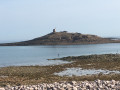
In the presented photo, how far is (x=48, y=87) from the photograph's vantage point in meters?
14.2

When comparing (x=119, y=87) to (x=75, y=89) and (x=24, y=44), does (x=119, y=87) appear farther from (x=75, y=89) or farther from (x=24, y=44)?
(x=24, y=44)

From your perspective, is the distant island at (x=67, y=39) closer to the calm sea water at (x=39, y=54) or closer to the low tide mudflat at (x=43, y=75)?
the calm sea water at (x=39, y=54)

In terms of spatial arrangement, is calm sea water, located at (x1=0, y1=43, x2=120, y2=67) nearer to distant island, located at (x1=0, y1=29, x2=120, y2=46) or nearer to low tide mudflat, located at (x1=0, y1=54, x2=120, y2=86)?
low tide mudflat, located at (x1=0, y1=54, x2=120, y2=86)

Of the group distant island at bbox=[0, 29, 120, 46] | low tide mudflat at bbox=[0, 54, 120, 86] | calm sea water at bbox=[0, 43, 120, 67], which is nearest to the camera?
low tide mudflat at bbox=[0, 54, 120, 86]

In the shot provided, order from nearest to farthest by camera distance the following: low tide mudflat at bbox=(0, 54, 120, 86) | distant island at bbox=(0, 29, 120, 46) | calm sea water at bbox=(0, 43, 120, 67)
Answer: low tide mudflat at bbox=(0, 54, 120, 86) → calm sea water at bbox=(0, 43, 120, 67) → distant island at bbox=(0, 29, 120, 46)

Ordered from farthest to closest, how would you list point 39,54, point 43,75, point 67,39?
point 67,39 → point 39,54 → point 43,75

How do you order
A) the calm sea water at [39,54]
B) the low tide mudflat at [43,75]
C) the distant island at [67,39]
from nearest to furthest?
the low tide mudflat at [43,75], the calm sea water at [39,54], the distant island at [67,39]

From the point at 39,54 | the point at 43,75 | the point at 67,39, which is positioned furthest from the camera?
the point at 67,39

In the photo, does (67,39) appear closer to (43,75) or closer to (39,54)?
(39,54)

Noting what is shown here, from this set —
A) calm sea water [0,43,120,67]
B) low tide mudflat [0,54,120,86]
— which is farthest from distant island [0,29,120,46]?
low tide mudflat [0,54,120,86]

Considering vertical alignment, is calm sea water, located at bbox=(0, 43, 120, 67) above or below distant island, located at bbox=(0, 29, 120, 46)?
below

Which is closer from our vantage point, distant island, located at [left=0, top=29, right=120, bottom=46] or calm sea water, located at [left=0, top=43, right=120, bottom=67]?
calm sea water, located at [left=0, top=43, right=120, bottom=67]

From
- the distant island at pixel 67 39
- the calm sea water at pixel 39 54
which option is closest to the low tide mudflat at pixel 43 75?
the calm sea water at pixel 39 54

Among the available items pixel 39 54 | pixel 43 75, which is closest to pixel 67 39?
pixel 39 54
